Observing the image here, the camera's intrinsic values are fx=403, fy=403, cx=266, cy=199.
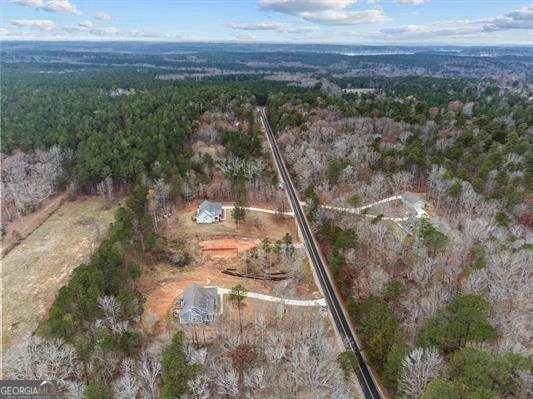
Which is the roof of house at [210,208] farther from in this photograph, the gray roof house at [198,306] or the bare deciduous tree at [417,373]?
the bare deciduous tree at [417,373]

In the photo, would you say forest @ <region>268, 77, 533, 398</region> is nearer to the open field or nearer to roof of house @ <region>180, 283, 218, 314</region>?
roof of house @ <region>180, 283, 218, 314</region>

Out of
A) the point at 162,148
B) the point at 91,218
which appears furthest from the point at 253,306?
the point at 162,148

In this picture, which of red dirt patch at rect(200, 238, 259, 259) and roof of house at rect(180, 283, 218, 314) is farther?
red dirt patch at rect(200, 238, 259, 259)

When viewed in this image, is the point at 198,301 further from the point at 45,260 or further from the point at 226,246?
the point at 45,260

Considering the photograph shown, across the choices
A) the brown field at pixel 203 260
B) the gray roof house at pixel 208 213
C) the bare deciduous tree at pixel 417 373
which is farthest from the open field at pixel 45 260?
the bare deciduous tree at pixel 417 373

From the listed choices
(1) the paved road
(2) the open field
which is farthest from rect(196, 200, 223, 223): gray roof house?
(2) the open field

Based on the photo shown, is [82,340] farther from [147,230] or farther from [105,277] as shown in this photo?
[147,230]
